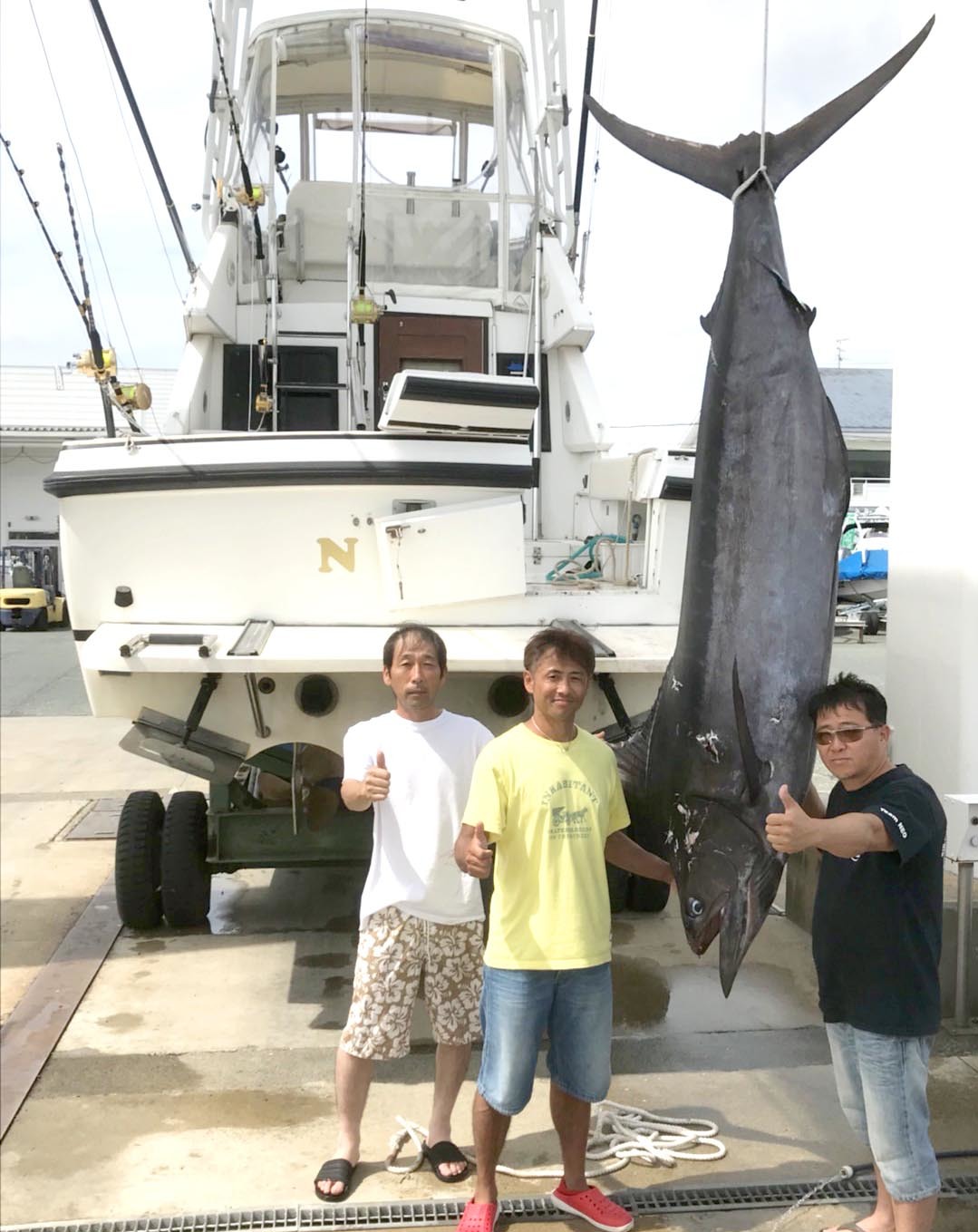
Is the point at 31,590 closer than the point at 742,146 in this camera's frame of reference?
No

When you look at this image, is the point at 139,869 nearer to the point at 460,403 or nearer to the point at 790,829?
the point at 460,403

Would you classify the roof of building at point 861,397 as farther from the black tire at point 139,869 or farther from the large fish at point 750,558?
the large fish at point 750,558

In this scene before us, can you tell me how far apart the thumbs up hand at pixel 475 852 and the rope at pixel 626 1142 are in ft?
3.22

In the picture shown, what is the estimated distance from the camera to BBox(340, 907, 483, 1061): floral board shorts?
121 inches

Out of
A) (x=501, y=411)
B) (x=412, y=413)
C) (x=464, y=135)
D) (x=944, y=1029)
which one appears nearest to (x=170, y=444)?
(x=412, y=413)

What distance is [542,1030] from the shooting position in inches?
108

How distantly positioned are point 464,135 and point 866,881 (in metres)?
6.73

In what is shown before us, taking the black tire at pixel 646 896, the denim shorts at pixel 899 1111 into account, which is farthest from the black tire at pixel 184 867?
the denim shorts at pixel 899 1111

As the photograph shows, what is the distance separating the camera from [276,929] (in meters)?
5.37

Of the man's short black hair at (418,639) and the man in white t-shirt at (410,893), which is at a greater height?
the man's short black hair at (418,639)

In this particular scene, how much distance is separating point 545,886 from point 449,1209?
892mm

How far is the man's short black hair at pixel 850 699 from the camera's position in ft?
8.04

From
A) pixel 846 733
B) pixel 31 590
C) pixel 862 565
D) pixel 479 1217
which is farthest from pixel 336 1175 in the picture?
pixel 31 590

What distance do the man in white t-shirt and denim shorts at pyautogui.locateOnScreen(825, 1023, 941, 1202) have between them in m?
1.00
